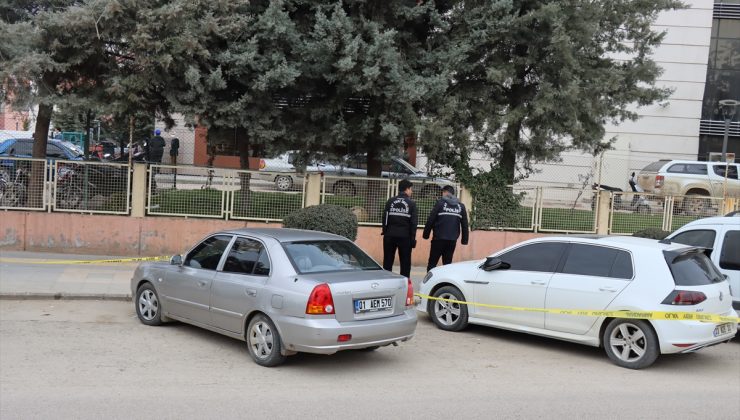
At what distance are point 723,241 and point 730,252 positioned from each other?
0.59 ft

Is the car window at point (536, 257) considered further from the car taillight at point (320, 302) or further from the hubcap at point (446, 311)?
the car taillight at point (320, 302)

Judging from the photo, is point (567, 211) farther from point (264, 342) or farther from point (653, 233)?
point (264, 342)

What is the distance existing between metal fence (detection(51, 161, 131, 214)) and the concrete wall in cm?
23

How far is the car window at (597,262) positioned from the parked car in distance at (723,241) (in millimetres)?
2276

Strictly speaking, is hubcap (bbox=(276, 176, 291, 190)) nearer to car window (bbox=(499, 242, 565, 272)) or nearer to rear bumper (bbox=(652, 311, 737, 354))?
car window (bbox=(499, 242, 565, 272))

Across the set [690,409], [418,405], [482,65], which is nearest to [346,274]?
[418,405]

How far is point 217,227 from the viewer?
43.5 feet

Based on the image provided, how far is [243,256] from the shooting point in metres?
6.89

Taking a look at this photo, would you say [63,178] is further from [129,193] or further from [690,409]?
[690,409]

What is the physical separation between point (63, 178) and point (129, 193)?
133 cm

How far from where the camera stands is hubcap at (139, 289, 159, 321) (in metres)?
7.94

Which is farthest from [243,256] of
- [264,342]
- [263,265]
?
[264,342]

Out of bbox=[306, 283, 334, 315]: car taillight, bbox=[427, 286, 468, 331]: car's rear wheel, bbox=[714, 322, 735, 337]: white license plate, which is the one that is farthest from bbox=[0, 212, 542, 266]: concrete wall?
bbox=[714, 322, 735, 337]: white license plate

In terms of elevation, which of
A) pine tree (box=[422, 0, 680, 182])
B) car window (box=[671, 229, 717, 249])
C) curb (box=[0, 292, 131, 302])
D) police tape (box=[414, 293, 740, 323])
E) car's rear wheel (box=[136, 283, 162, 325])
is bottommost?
curb (box=[0, 292, 131, 302])
